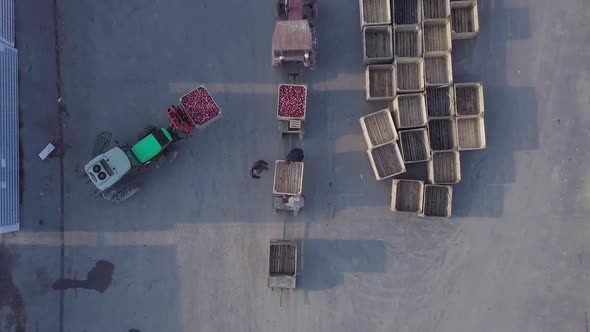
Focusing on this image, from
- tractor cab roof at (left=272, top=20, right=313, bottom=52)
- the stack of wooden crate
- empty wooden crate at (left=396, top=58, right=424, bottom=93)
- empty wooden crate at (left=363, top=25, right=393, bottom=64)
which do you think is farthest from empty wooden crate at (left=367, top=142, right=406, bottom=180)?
tractor cab roof at (left=272, top=20, right=313, bottom=52)

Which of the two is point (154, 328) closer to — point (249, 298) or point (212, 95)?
point (249, 298)

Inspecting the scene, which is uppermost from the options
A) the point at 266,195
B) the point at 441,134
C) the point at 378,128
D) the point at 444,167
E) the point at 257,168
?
the point at 378,128

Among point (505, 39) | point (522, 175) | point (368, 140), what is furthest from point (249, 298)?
point (505, 39)

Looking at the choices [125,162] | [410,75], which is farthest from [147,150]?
[410,75]

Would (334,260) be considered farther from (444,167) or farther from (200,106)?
(200,106)

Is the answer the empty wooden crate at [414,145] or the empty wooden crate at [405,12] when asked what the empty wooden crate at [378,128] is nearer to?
the empty wooden crate at [414,145]

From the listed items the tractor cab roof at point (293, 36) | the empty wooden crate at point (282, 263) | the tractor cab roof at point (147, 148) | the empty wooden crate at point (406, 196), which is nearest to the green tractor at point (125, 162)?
the tractor cab roof at point (147, 148)
